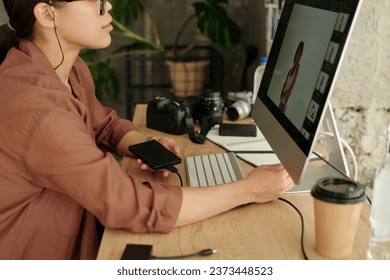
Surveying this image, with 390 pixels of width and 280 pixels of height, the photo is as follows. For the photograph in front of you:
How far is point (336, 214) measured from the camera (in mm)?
949

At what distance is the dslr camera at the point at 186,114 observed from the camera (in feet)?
5.85

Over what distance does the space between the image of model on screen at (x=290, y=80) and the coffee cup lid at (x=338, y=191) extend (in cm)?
28

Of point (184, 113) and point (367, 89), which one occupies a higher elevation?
point (367, 89)

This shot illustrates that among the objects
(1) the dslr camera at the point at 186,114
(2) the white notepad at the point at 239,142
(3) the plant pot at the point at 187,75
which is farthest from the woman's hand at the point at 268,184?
(3) the plant pot at the point at 187,75

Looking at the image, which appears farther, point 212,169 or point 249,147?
point 249,147

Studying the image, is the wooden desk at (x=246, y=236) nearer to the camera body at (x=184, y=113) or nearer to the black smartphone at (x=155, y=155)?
the black smartphone at (x=155, y=155)

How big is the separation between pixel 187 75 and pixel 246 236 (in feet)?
8.00

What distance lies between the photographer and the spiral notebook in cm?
152

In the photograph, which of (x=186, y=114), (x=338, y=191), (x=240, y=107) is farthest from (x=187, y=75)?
(x=338, y=191)

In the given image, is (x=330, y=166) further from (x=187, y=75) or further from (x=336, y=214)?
(x=187, y=75)

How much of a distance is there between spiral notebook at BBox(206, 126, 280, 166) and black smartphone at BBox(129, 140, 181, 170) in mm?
227

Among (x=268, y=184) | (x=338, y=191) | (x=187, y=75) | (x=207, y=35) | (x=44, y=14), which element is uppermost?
(x=44, y=14)
